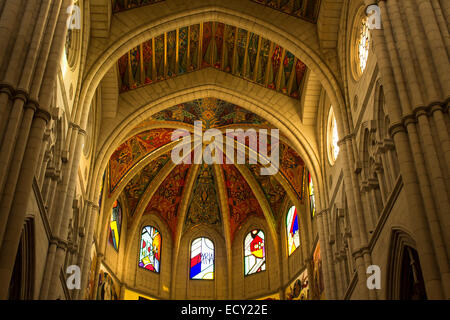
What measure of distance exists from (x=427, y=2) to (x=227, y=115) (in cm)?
1252

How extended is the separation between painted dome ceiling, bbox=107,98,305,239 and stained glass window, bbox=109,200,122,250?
1.56ft

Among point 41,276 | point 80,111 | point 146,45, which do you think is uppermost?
point 146,45

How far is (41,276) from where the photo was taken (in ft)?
40.5

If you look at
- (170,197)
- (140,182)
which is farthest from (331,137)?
(170,197)

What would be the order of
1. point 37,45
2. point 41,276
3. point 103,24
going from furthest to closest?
1. point 103,24
2. point 41,276
3. point 37,45

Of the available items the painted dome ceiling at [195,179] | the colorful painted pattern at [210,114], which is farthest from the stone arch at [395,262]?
the colorful painted pattern at [210,114]

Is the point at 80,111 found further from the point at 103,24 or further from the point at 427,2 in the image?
the point at 427,2

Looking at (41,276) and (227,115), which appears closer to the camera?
(41,276)

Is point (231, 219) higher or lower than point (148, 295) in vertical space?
higher

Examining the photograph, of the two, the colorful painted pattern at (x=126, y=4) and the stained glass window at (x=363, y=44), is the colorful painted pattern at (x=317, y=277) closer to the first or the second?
the stained glass window at (x=363, y=44)

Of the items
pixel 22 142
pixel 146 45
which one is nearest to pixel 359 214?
pixel 22 142

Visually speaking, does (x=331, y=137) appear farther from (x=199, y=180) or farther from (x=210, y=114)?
(x=199, y=180)

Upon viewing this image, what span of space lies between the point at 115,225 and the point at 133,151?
3193 millimetres

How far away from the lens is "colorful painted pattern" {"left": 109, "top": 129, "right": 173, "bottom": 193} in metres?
21.5
